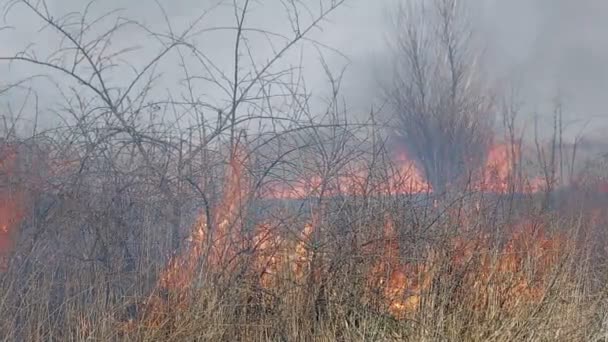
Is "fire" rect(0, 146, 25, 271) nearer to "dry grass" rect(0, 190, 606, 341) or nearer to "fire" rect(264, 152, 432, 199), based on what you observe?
"dry grass" rect(0, 190, 606, 341)

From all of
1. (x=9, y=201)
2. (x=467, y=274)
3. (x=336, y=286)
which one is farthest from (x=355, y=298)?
(x=9, y=201)

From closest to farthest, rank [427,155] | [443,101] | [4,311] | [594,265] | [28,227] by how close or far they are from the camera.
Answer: [4,311], [28,227], [594,265], [427,155], [443,101]

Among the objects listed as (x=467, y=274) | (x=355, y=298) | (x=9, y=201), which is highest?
(x=9, y=201)

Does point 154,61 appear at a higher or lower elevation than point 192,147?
higher

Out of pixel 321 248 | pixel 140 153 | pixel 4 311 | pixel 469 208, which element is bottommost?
pixel 4 311

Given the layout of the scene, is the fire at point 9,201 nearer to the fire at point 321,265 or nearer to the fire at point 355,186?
the fire at point 321,265

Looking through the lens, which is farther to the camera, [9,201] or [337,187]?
→ [337,187]

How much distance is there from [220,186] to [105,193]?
863 mm

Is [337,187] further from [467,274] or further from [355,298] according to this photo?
[467,274]

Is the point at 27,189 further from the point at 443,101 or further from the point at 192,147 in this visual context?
the point at 443,101

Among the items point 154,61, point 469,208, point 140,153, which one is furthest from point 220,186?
point 469,208

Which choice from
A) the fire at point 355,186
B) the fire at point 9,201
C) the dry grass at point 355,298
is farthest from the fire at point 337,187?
the fire at point 9,201

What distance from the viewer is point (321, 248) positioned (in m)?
4.52

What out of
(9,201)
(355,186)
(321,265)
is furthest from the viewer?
(355,186)
